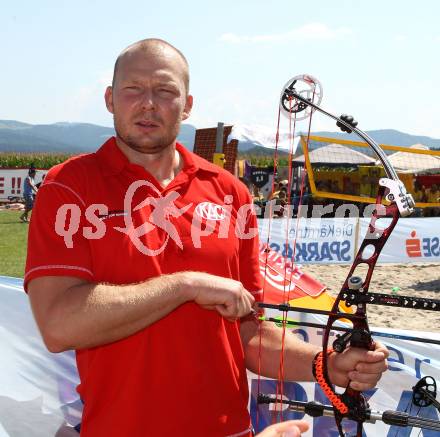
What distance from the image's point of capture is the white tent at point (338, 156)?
2873 cm

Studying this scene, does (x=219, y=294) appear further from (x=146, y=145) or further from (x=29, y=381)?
(x=29, y=381)

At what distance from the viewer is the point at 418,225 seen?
11867mm

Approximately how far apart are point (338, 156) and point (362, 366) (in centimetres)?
2925

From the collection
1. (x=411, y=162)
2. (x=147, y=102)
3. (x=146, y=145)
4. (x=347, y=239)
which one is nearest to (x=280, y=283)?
(x=146, y=145)

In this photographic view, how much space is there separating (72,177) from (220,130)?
605cm

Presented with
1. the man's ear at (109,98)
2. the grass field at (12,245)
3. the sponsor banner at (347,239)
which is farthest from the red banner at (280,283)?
the grass field at (12,245)

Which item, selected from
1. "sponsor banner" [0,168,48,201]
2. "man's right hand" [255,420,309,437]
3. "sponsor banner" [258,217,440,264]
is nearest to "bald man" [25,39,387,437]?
"man's right hand" [255,420,309,437]

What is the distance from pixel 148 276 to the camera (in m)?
1.98

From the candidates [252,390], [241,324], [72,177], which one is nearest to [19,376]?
[252,390]

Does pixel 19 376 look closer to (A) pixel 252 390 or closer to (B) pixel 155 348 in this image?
(A) pixel 252 390

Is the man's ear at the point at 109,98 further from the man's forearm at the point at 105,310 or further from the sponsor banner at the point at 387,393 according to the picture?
the sponsor banner at the point at 387,393

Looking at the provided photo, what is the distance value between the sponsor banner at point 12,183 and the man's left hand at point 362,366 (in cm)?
2506

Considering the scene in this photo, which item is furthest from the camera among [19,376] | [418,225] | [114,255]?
[418,225]

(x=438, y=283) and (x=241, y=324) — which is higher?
(x=241, y=324)
